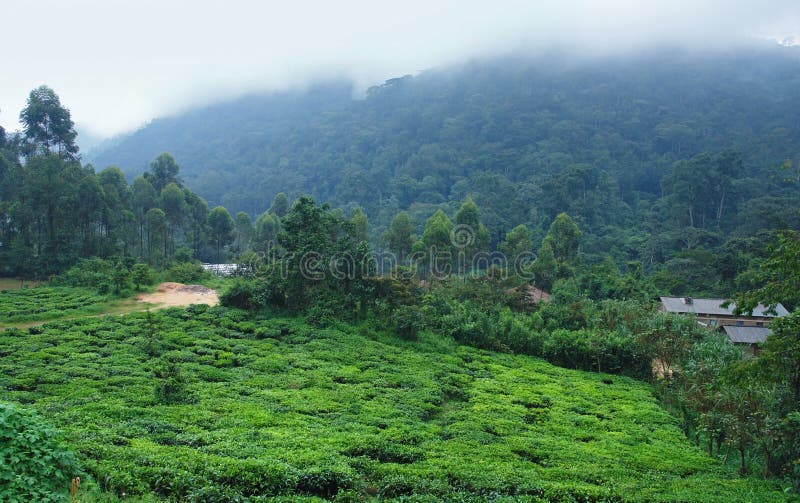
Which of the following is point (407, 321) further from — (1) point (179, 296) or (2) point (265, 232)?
(2) point (265, 232)

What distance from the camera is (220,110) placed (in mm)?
147000

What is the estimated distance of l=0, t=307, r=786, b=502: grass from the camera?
9.25 meters

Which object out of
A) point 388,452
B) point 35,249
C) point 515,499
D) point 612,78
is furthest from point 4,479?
point 612,78

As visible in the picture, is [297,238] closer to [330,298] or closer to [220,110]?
[330,298]

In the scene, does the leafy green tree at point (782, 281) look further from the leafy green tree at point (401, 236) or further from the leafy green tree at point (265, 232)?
the leafy green tree at point (265, 232)

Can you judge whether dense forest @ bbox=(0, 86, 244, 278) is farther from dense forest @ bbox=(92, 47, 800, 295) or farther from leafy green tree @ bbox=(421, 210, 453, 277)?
dense forest @ bbox=(92, 47, 800, 295)

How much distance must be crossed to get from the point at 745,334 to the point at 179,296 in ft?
105

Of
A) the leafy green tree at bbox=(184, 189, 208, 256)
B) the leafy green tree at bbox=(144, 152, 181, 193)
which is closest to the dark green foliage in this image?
the leafy green tree at bbox=(184, 189, 208, 256)

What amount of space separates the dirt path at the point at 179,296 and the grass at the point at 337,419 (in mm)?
4670

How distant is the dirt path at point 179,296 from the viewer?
26750 mm

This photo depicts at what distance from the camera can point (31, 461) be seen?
697 cm

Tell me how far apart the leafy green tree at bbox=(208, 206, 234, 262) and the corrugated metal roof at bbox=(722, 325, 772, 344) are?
139 ft

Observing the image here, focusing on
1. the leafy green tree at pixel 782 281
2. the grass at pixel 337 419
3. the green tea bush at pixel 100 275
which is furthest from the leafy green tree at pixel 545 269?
the leafy green tree at pixel 782 281

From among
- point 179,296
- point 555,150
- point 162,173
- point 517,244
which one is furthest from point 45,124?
point 555,150
